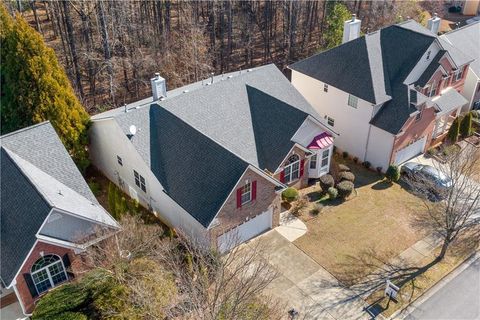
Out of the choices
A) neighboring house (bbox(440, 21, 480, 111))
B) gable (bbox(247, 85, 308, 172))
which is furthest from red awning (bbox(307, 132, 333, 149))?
neighboring house (bbox(440, 21, 480, 111))

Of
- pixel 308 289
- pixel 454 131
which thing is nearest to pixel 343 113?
pixel 454 131

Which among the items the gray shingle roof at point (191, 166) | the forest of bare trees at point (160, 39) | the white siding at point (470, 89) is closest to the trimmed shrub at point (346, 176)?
the gray shingle roof at point (191, 166)

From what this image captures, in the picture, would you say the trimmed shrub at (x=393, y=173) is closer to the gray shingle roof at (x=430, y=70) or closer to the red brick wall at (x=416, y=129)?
the red brick wall at (x=416, y=129)

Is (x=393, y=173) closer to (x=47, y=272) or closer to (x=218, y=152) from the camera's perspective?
(x=218, y=152)

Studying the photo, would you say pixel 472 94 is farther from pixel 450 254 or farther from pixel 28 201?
pixel 28 201

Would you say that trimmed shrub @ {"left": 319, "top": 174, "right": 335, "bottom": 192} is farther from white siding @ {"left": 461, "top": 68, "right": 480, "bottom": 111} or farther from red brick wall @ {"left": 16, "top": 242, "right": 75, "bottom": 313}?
white siding @ {"left": 461, "top": 68, "right": 480, "bottom": 111}

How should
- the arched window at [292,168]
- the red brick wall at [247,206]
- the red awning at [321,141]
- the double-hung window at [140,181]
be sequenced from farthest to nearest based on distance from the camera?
the red awning at [321,141], the arched window at [292,168], the double-hung window at [140,181], the red brick wall at [247,206]

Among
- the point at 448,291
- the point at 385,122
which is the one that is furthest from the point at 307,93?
the point at 448,291
